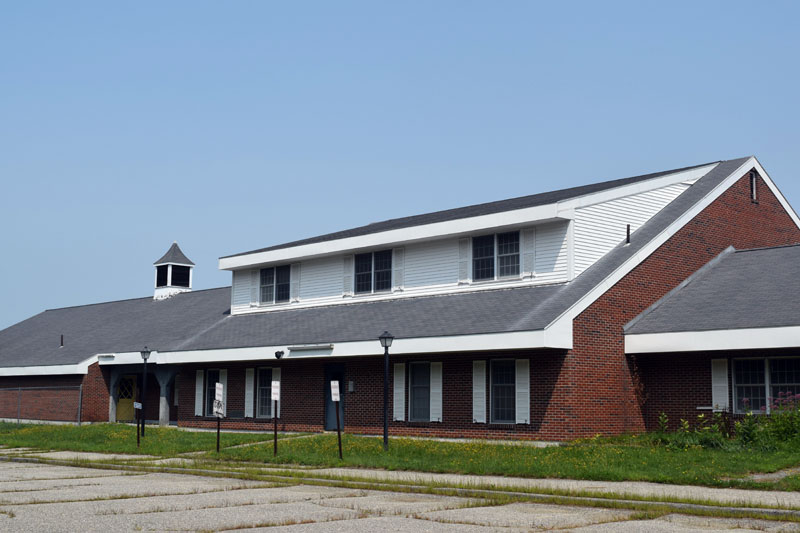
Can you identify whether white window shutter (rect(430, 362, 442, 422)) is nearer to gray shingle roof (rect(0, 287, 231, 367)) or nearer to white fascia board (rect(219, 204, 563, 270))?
white fascia board (rect(219, 204, 563, 270))

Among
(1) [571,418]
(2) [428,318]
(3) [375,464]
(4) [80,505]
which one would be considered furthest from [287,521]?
(2) [428,318]

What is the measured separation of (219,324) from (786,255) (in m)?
21.9

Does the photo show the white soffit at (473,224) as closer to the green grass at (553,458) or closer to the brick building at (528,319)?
the brick building at (528,319)

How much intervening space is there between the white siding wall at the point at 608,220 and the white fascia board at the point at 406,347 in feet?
14.7

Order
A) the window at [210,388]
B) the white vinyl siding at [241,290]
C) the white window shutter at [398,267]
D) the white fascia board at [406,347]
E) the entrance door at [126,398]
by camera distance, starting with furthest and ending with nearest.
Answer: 1. the entrance door at [126,398]
2. the white vinyl siding at [241,290]
3. the window at [210,388]
4. the white window shutter at [398,267]
5. the white fascia board at [406,347]

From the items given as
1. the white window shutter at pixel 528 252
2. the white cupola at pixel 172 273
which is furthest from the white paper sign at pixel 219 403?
the white cupola at pixel 172 273

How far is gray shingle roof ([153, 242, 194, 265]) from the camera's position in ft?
170

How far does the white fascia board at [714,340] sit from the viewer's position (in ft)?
77.7

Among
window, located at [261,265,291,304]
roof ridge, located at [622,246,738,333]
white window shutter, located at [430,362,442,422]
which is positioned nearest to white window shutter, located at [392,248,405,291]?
white window shutter, located at [430,362,442,422]

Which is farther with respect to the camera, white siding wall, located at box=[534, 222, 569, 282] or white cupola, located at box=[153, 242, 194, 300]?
white cupola, located at box=[153, 242, 194, 300]

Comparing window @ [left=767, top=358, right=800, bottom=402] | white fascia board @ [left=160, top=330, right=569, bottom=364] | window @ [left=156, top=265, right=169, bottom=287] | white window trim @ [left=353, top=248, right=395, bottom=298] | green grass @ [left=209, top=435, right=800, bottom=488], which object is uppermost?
window @ [left=156, top=265, right=169, bottom=287]

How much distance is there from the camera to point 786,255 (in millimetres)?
29672

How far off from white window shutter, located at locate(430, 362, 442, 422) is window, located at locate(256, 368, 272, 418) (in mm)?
Result: 7740

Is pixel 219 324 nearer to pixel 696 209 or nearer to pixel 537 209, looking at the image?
pixel 537 209
